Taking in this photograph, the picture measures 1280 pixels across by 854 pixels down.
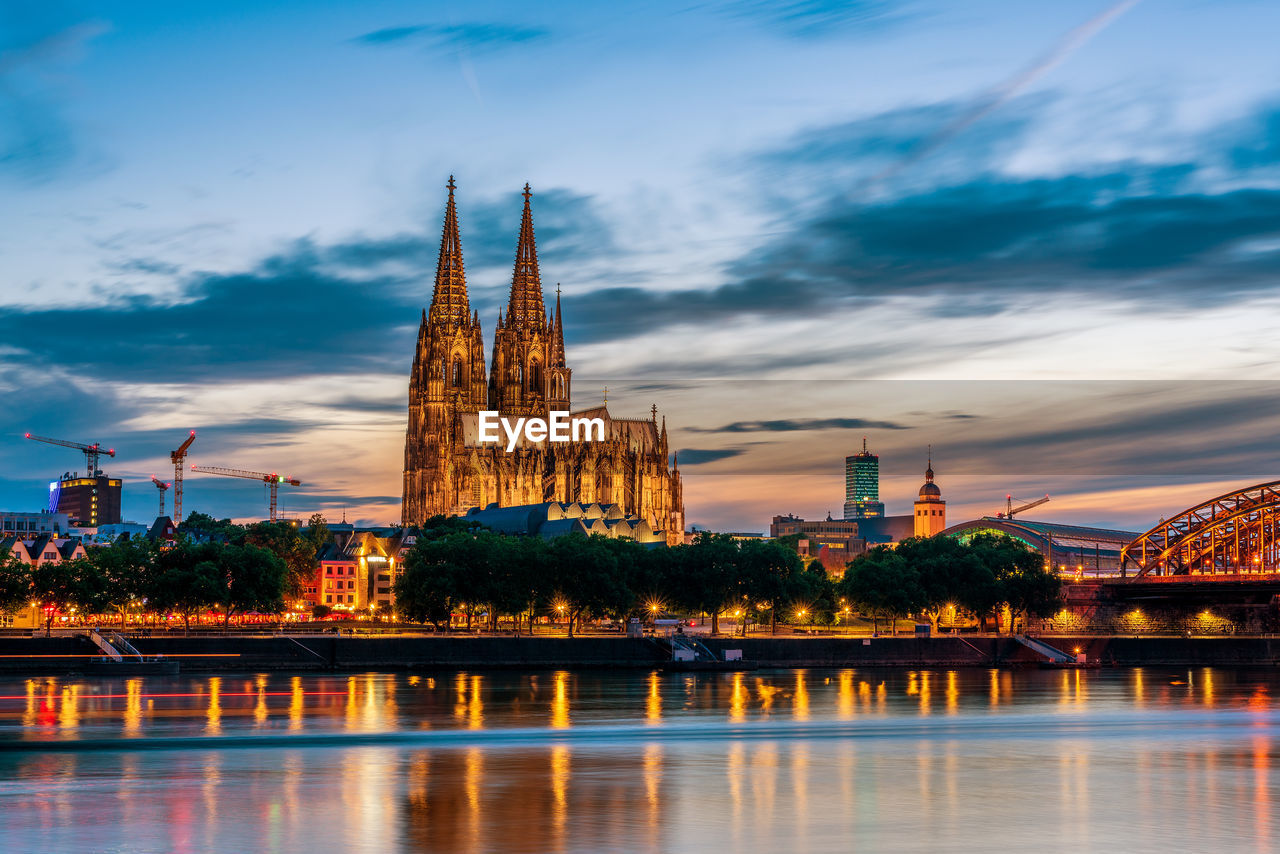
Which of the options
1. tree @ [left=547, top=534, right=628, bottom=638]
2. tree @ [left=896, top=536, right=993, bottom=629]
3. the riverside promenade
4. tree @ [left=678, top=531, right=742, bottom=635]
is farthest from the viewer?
tree @ [left=896, top=536, right=993, bottom=629]

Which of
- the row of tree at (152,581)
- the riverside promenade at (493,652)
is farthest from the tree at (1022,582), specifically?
the row of tree at (152,581)

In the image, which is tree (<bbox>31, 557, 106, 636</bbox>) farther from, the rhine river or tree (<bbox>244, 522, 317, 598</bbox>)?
tree (<bbox>244, 522, 317, 598</bbox>)

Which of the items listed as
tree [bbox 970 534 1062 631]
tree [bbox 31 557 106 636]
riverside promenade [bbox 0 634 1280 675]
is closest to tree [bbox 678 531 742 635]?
riverside promenade [bbox 0 634 1280 675]

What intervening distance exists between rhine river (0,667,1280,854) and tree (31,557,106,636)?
34.7 m

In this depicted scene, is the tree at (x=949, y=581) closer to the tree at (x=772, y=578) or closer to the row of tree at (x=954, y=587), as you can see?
the row of tree at (x=954, y=587)

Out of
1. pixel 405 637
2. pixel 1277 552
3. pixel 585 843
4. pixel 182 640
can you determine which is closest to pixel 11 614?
pixel 182 640

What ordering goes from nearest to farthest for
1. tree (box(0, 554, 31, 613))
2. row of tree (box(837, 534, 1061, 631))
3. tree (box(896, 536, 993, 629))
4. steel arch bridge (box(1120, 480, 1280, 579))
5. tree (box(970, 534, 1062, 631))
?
tree (box(0, 554, 31, 613))
row of tree (box(837, 534, 1061, 631))
tree (box(896, 536, 993, 629))
tree (box(970, 534, 1062, 631))
steel arch bridge (box(1120, 480, 1280, 579))

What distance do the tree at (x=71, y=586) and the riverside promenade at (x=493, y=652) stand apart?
1571 cm

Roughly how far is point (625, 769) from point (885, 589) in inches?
3147

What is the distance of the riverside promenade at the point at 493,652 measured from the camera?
320 ft

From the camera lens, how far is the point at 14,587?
112875 millimetres

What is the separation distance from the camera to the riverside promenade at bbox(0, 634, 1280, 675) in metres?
→ 97.4

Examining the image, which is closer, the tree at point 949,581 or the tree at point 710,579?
the tree at point 710,579

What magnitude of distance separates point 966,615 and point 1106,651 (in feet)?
72.5
